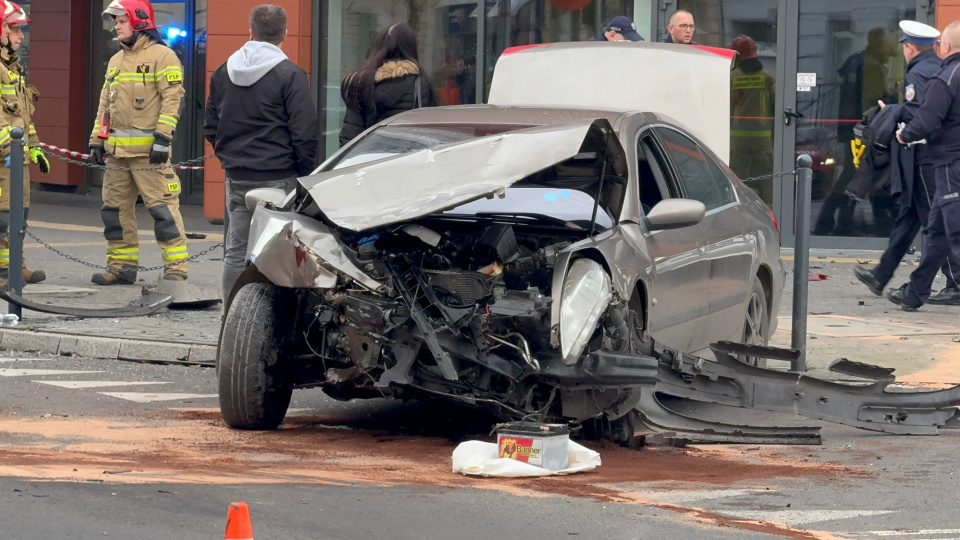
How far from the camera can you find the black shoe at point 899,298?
11966 mm

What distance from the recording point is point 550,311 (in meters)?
6.38

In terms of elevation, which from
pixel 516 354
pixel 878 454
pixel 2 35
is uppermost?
pixel 2 35

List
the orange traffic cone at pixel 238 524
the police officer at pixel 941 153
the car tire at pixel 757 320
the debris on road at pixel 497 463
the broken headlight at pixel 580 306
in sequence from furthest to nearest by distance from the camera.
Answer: the police officer at pixel 941 153 → the car tire at pixel 757 320 → the broken headlight at pixel 580 306 → the debris on road at pixel 497 463 → the orange traffic cone at pixel 238 524

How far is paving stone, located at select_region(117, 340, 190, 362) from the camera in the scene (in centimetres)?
950

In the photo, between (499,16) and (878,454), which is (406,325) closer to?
(878,454)

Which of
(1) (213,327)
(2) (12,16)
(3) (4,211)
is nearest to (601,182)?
(1) (213,327)

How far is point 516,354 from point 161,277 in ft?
18.2

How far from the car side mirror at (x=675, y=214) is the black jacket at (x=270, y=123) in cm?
308

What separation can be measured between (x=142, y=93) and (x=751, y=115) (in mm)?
6784

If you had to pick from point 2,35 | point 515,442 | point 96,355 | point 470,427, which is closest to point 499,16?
point 2,35

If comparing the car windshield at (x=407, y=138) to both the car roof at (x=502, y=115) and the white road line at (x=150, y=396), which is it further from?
the white road line at (x=150, y=396)

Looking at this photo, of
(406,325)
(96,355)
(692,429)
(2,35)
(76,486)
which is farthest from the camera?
(2,35)

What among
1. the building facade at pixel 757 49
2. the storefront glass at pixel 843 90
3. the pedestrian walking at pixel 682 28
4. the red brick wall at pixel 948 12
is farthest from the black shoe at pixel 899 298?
the red brick wall at pixel 948 12

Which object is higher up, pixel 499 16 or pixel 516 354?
pixel 499 16
